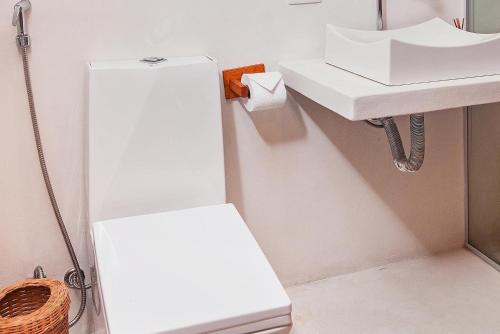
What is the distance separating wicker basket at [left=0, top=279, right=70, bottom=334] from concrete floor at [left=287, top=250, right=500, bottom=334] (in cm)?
69

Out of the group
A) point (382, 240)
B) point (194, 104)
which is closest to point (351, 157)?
point (382, 240)

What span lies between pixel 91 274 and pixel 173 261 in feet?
1.77

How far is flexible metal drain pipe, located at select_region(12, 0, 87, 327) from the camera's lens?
56.6 inches

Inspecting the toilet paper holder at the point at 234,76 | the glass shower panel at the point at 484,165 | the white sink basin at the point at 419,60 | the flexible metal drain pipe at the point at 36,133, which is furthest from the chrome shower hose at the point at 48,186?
the glass shower panel at the point at 484,165

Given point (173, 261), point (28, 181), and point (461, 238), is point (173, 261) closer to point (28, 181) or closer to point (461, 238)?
point (28, 181)

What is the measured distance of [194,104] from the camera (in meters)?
1.51

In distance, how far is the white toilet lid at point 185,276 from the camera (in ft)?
3.47

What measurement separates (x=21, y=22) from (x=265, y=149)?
78cm

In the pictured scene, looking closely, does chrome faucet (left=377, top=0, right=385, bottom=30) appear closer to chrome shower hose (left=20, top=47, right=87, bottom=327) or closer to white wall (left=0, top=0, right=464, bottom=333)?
white wall (left=0, top=0, right=464, bottom=333)

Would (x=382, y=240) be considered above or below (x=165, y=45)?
below

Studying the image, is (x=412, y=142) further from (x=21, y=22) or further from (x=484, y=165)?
(x=21, y=22)

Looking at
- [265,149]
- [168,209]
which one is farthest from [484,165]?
[168,209]

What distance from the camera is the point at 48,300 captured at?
1.40 meters

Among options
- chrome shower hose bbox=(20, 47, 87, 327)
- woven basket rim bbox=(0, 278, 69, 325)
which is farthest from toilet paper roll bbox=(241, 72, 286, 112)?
woven basket rim bbox=(0, 278, 69, 325)
